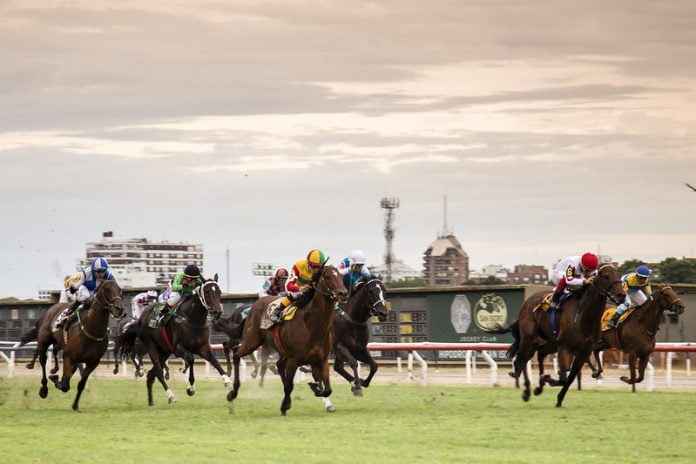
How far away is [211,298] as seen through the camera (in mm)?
19516

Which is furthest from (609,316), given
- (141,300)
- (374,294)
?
(141,300)

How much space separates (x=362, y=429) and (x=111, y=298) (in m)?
5.09

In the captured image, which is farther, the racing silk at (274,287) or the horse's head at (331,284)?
the racing silk at (274,287)

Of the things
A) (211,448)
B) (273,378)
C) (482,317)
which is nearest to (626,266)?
(482,317)

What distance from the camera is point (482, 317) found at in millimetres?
32875

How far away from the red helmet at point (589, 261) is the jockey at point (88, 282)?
651cm

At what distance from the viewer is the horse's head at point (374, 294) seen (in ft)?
61.3

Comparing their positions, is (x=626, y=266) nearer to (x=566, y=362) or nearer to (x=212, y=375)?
(x=212, y=375)

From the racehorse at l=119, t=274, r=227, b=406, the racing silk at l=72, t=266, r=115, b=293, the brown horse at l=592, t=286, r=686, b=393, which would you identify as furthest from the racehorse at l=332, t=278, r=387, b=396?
the brown horse at l=592, t=286, r=686, b=393

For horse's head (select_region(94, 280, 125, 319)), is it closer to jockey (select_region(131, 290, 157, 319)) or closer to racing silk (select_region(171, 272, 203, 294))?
racing silk (select_region(171, 272, 203, 294))

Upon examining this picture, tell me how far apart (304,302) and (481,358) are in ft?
53.9

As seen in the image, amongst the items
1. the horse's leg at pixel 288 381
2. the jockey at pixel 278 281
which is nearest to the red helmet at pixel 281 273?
the jockey at pixel 278 281

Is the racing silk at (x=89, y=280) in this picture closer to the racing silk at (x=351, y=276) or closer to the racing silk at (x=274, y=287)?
the racing silk at (x=351, y=276)

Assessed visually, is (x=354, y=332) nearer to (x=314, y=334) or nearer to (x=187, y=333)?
(x=187, y=333)
